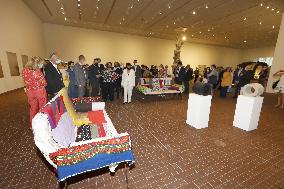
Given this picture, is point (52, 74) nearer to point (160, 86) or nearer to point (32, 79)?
point (32, 79)

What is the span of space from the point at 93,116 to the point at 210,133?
2.88m

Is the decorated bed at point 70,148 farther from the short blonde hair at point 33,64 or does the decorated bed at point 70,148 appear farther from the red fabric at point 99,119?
the short blonde hair at point 33,64

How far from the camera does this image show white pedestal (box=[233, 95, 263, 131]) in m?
4.60

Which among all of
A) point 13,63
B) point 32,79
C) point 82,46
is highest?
point 82,46

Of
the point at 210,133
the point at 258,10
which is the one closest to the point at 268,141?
the point at 210,133

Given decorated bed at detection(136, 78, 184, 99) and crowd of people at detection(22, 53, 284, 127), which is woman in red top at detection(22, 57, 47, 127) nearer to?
crowd of people at detection(22, 53, 284, 127)

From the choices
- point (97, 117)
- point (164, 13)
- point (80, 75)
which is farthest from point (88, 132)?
point (164, 13)

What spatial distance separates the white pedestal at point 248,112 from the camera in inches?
181

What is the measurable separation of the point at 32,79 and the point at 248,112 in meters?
5.22

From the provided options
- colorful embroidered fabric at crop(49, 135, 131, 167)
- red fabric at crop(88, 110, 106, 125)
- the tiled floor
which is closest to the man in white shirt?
the tiled floor

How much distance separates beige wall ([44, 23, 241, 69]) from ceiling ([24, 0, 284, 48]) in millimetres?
1235

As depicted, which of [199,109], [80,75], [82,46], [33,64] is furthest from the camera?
Answer: [82,46]

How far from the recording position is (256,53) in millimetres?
27406

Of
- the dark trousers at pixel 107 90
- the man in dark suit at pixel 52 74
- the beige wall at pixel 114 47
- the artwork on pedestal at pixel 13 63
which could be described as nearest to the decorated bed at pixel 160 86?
the dark trousers at pixel 107 90
